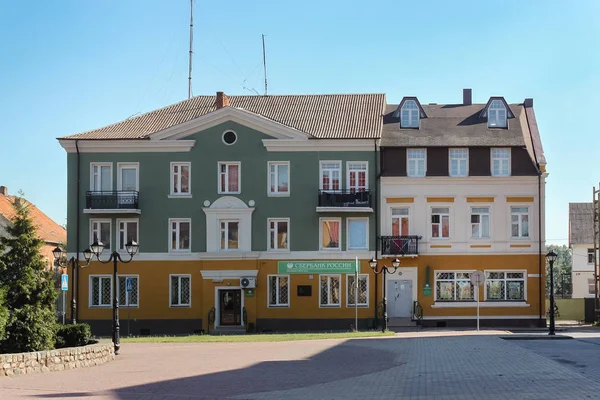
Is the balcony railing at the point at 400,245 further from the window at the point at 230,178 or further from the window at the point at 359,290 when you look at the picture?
the window at the point at 230,178

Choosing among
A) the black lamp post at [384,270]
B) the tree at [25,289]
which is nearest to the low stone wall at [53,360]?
the tree at [25,289]

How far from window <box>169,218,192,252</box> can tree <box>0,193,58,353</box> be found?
1870 centimetres

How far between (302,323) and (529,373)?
2449 cm

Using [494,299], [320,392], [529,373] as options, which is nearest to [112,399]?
[320,392]

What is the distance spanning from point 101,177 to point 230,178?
6761 mm

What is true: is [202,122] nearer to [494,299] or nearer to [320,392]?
[494,299]

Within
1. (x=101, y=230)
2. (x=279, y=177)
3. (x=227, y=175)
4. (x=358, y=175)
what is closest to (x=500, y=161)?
(x=358, y=175)

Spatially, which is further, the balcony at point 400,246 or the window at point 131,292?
the window at point 131,292

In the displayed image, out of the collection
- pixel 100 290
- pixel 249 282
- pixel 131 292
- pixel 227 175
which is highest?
pixel 227 175

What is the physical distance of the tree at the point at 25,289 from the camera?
2239 centimetres

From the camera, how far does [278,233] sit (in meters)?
43.1

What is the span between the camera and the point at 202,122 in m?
43.1

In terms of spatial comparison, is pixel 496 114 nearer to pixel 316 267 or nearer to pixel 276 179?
pixel 276 179

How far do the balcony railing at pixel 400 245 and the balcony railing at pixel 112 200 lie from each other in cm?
1282
